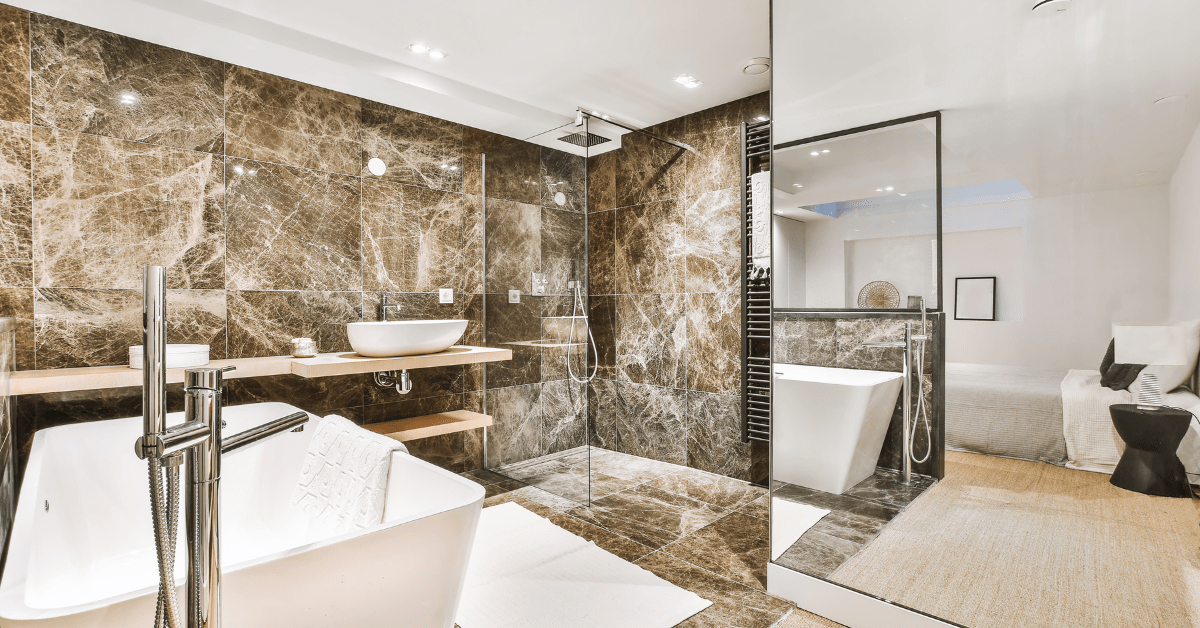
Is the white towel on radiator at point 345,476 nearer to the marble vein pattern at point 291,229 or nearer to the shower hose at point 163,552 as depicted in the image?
the shower hose at point 163,552

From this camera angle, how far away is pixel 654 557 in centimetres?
258

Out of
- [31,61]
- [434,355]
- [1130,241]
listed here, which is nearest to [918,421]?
[1130,241]

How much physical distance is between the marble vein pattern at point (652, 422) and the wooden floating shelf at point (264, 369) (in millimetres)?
1130

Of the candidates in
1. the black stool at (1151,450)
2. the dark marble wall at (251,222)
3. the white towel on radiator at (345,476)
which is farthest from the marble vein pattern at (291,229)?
the black stool at (1151,450)

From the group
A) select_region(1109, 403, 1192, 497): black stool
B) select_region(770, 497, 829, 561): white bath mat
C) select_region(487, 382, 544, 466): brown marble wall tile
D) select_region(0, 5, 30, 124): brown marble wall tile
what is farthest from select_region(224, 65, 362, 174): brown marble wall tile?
select_region(1109, 403, 1192, 497): black stool

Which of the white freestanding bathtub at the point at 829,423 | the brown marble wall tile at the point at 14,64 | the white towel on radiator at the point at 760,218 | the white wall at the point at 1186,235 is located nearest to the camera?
the white wall at the point at 1186,235

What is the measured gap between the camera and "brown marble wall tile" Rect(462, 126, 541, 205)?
353 centimetres

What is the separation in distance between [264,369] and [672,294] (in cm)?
255

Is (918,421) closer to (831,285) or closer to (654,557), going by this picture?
(831,285)

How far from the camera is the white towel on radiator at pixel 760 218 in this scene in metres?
3.43

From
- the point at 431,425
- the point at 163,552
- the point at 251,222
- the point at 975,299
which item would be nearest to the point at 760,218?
the point at 975,299

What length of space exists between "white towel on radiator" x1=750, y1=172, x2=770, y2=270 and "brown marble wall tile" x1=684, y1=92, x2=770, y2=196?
0.22 meters

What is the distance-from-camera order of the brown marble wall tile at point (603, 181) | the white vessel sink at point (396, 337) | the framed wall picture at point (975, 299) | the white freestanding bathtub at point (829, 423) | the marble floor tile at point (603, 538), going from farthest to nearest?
the brown marble wall tile at point (603, 181) → the white vessel sink at point (396, 337) → the marble floor tile at point (603, 538) → the white freestanding bathtub at point (829, 423) → the framed wall picture at point (975, 299)

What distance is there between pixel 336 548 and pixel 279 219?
7.99 ft
